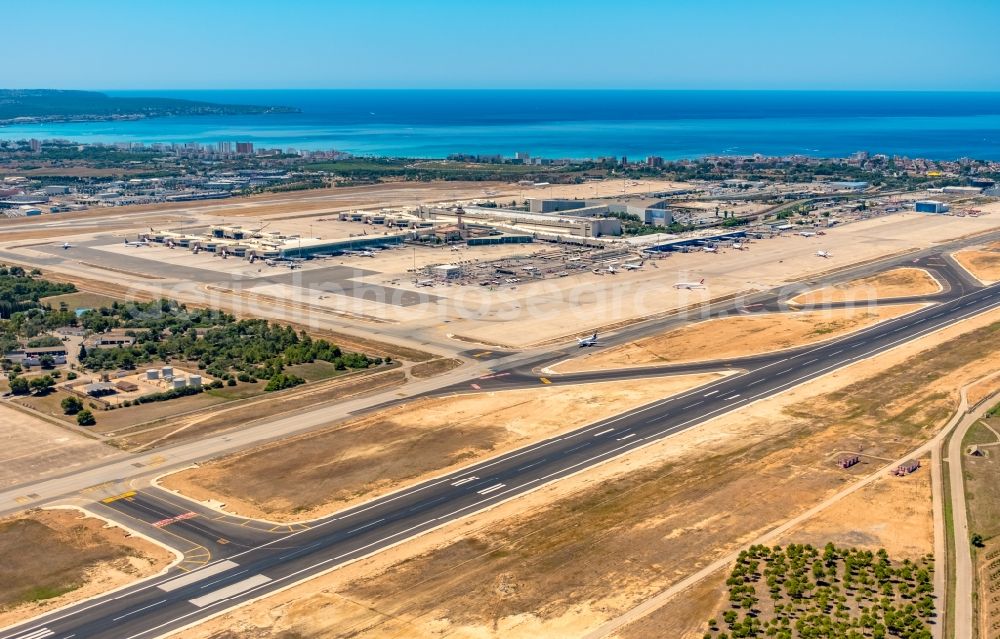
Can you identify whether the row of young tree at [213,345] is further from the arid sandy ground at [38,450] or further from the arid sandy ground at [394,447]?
the arid sandy ground at [394,447]

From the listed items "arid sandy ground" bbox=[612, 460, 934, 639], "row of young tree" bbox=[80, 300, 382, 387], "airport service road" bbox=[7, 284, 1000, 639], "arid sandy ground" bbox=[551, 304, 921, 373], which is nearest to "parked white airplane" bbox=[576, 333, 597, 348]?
"arid sandy ground" bbox=[551, 304, 921, 373]

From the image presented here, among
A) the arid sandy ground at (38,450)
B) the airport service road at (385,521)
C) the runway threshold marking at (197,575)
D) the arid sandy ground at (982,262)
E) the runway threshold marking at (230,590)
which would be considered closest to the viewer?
the airport service road at (385,521)

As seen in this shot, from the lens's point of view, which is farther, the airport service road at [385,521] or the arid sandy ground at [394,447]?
the arid sandy ground at [394,447]

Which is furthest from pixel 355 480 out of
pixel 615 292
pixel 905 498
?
pixel 615 292

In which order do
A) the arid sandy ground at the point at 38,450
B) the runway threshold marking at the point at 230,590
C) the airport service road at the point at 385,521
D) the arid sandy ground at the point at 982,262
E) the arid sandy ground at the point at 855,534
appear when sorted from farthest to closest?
1. the arid sandy ground at the point at 982,262
2. the arid sandy ground at the point at 38,450
3. the runway threshold marking at the point at 230,590
4. the airport service road at the point at 385,521
5. the arid sandy ground at the point at 855,534

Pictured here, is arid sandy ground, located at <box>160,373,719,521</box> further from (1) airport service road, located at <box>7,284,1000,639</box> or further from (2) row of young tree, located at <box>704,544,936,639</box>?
(2) row of young tree, located at <box>704,544,936,639</box>

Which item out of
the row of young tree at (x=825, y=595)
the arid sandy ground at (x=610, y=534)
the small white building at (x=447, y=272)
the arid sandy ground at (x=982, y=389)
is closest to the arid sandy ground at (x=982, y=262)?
the arid sandy ground at (x=982, y=389)

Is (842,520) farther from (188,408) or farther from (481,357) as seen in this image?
(188,408)
